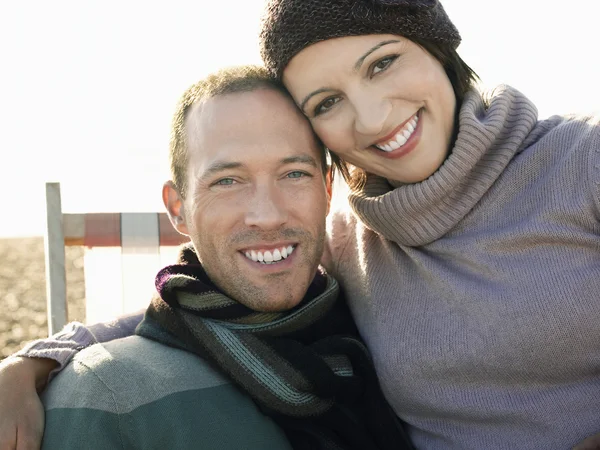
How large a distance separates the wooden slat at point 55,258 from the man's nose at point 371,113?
182 cm

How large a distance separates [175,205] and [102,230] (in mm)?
1085

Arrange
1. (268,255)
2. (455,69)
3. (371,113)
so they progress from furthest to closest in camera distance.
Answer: (455,69), (268,255), (371,113)

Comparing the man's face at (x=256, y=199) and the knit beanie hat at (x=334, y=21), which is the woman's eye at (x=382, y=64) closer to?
the knit beanie hat at (x=334, y=21)

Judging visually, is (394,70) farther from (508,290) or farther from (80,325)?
(80,325)

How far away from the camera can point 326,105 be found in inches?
93.7

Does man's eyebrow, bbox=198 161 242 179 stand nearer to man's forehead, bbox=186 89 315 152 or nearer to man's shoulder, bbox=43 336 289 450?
man's forehead, bbox=186 89 315 152

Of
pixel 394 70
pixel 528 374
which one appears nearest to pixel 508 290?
pixel 528 374

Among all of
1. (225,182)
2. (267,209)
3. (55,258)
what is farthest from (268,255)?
(55,258)

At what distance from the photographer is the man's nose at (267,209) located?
227 centimetres

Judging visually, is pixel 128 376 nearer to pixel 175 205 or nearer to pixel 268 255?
pixel 268 255

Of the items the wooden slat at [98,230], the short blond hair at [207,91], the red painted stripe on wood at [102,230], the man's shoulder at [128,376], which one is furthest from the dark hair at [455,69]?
the red painted stripe on wood at [102,230]

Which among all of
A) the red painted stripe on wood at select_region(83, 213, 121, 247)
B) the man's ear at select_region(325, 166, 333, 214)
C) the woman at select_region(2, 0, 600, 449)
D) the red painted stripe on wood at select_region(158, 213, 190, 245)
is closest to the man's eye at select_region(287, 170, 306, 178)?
the woman at select_region(2, 0, 600, 449)

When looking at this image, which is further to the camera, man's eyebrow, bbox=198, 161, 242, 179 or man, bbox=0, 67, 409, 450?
man's eyebrow, bbox=198, 161, 242, 179

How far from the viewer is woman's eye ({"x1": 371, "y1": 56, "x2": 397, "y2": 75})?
2279 millimetres
